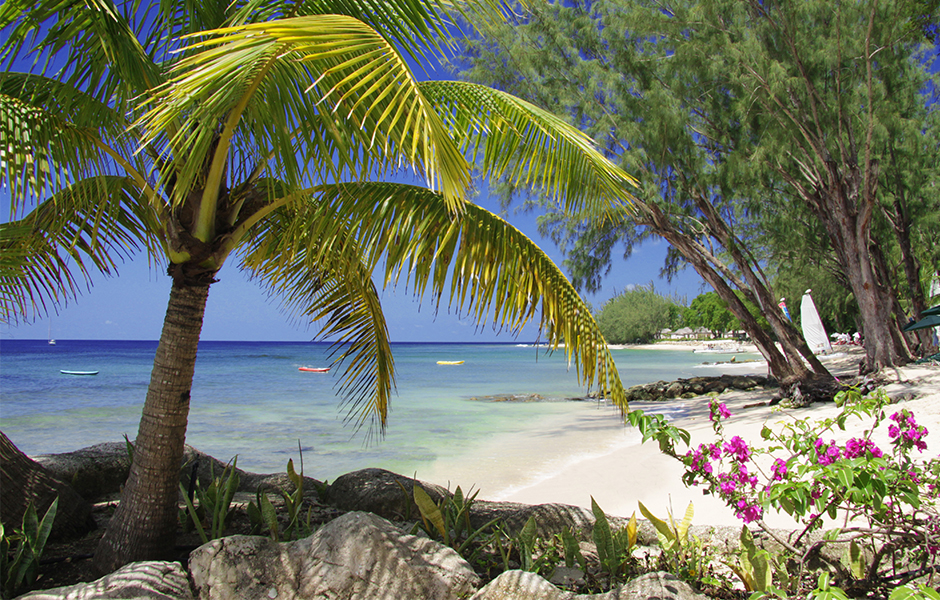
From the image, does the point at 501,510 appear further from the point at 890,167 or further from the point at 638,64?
the point at 890,167

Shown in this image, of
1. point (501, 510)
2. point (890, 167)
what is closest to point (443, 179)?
point (501, 510)

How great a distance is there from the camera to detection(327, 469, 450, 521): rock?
4.13 metres

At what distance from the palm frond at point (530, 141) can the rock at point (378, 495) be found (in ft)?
7.84

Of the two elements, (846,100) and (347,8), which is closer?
(347,8)

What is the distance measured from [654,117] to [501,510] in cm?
871

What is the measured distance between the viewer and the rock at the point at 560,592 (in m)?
2.55

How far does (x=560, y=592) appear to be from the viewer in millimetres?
2604

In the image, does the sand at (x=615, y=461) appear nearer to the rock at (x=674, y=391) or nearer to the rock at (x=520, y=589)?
the rock at (x=520, y=589)

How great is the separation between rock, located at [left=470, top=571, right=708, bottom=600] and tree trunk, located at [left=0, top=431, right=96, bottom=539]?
2.70m

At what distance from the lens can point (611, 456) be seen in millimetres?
8547

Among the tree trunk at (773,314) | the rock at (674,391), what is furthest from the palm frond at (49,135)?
the rock at (674,391)

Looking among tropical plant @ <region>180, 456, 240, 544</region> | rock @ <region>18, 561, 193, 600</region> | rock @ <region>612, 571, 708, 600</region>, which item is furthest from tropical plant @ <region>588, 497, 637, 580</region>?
tropical plant @ <region>180, 456, 240, 544</region>

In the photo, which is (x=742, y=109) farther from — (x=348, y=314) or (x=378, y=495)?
(x=378, y=495)

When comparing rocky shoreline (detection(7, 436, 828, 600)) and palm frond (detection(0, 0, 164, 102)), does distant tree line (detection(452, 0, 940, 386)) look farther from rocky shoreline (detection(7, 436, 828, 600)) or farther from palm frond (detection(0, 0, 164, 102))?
rocky shoreline (detection(7, 436, 828, 600))
